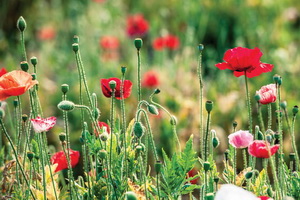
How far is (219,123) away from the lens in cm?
353

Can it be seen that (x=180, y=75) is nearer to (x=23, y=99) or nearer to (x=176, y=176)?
(x=23, y=99)

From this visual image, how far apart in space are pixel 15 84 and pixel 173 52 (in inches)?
167

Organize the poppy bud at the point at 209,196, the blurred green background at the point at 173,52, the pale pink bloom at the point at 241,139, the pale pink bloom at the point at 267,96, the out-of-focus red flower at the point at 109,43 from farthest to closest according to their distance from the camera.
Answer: the out-of-focus red flower at the point at 109,43 → the blurred green background at the point at 173,52 → the pale pink bloom at the point at 267,96 → the pale pink bloom at the point at 241,139 → the poppy bud at the point at 209,196

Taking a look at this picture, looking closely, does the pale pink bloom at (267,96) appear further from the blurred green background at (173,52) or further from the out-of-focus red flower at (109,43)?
the out-of-focus red flower at (109,43)

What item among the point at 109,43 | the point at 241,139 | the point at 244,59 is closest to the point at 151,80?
the point at 109,43

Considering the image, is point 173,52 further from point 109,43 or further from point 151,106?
point 151,106

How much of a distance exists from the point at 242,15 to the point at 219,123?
2139 millimetres

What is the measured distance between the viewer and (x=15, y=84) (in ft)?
4.15

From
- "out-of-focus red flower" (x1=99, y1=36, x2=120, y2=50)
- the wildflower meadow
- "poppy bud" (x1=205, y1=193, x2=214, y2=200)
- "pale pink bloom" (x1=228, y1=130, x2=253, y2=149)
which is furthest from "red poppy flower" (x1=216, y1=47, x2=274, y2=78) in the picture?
"out-of-focus red flower" (x1=99, y1=36, x2=120, y2=50)

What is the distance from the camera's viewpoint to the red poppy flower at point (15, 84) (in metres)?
1.24

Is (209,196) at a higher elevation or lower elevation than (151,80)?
lower

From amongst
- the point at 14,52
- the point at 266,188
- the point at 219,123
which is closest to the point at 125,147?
the point at 266,188

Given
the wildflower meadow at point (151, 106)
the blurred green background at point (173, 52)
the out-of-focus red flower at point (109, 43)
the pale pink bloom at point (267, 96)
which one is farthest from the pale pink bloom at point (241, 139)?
the out-of-focus red flower at point (109, 43)

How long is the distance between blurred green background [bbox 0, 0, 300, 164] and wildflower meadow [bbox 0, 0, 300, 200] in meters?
0.01
